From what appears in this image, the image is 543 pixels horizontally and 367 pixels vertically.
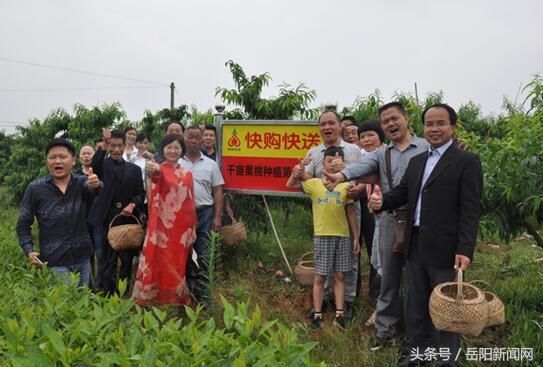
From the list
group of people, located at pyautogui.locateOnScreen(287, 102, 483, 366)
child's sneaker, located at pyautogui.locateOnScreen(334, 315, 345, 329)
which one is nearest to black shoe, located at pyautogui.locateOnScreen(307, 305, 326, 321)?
group of people, located at pyautogui.locateOnScreen(287, 102, 483, 366)

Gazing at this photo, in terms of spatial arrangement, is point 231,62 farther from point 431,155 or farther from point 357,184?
point 431,155

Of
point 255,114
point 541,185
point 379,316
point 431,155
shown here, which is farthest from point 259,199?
point 541,185

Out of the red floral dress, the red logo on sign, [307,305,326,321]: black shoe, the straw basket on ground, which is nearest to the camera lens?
the red floral dress

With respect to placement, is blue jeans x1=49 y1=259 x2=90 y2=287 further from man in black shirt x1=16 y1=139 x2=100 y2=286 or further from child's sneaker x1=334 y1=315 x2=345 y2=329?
child's sneaker x1=334 y1=315 x2=345 y2=329

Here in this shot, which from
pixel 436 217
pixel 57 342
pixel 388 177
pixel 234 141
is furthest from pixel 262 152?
pixel 57 342

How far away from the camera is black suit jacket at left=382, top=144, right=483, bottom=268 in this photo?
2.61 m

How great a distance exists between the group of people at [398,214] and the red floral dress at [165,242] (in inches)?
41.3

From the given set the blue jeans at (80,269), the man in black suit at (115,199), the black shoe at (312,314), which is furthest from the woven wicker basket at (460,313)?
the man in black suit at (115,199)

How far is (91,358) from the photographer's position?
1.54 metres

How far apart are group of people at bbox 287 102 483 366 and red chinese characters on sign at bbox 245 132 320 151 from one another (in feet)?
1.37

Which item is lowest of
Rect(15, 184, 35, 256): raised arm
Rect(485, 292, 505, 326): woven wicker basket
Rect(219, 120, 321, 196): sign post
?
Rect(485, 292, 505, 326): woven wicker basket

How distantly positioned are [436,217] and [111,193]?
289cm

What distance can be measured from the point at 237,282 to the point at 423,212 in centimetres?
259

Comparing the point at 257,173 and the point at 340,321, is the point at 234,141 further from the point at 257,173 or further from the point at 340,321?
the point at 340,321
